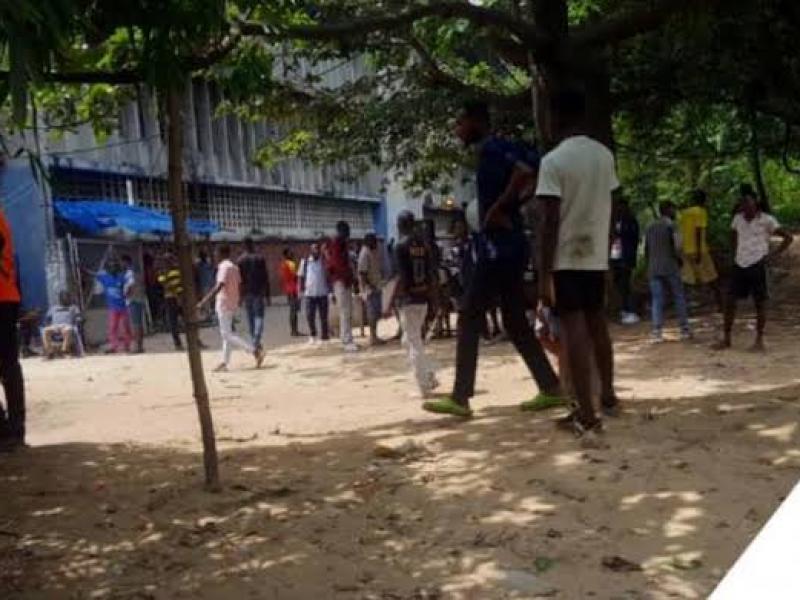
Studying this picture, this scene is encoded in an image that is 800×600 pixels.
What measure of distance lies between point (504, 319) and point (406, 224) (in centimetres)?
247

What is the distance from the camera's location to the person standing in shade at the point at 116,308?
15.7 metres

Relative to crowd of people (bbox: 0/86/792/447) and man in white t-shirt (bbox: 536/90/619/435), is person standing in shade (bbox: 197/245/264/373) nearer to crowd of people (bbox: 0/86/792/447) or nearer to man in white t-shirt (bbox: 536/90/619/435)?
crowd of people (bbox: 0/86/792/447)

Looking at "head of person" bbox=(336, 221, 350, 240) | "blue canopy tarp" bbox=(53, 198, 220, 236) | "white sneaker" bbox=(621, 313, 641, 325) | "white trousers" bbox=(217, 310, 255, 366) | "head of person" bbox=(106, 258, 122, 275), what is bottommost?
"white sneaker" bbox=(621, 313, 641, 325)

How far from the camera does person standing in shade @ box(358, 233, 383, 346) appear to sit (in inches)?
552

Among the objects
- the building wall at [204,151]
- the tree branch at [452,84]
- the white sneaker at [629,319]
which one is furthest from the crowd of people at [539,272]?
the building wall at [204,151]

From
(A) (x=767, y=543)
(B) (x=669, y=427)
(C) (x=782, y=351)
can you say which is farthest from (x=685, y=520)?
(C) (x=782, y=351)

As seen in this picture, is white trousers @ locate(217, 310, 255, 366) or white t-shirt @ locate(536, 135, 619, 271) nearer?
white t-shirt @ locate(536, 135, 619, 271)

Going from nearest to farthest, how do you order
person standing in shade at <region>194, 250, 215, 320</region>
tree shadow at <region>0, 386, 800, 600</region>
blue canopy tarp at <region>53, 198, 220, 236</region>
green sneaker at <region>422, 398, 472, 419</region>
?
tree shadow at <region>0, 386, 800, 600</region> < green sneaker at <region>422, 398, 472, 419</region> < blue canopy tarp at <region>53, 198, 220, 236</region> < person standing in shade at <region>194, 250, 215, 320</region>

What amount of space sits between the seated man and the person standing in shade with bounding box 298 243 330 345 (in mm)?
3935

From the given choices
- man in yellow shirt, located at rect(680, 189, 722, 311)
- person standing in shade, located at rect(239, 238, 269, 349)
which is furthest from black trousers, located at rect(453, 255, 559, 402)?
person standing in shade, located at rect(239, 238, 269, 349)

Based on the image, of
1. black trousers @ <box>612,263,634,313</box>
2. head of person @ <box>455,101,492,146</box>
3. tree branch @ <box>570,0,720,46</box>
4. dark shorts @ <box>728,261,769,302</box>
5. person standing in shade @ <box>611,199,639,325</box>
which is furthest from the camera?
black trousers @ <box>612,263,634,313</box>

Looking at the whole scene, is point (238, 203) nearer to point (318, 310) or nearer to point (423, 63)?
point (318, 310)

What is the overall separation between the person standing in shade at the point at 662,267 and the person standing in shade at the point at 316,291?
5.28m

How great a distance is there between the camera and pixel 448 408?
20.0 feet
